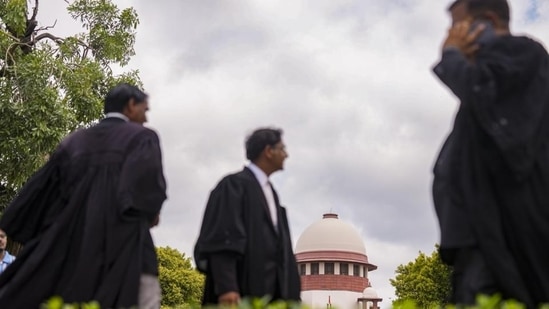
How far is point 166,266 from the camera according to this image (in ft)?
185

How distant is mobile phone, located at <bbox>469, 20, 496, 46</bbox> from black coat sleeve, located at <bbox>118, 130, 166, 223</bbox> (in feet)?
7.05

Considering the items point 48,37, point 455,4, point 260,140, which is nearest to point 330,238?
point 48,37

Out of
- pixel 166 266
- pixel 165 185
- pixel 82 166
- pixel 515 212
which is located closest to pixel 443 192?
pixel 515 212

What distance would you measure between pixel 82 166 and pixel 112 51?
52.0 ft

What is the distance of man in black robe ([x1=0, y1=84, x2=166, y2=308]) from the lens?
5301mm

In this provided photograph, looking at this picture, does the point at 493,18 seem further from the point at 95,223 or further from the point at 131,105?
the point at 95,223

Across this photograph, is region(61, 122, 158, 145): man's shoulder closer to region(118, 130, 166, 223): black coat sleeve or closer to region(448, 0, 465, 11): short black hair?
region(118, 130, 166, 223): black coat sleeve

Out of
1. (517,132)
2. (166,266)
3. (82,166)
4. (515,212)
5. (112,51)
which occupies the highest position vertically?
(166,266)

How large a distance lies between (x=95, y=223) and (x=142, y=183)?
15.3 inches

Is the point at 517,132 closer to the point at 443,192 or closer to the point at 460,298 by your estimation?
the point at 443,192

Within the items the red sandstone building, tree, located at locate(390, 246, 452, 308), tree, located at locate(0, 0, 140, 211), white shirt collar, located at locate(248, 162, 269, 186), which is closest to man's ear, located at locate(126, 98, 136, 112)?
white shirt collar, located at locate(248, 162, 269, 186)

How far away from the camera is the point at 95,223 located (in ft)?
17.7

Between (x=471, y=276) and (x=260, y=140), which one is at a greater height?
(x=260, y=140)

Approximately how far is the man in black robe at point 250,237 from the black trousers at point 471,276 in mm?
1663
